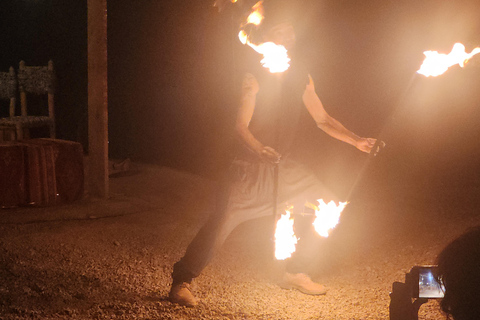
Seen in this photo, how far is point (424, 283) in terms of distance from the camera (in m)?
2.19

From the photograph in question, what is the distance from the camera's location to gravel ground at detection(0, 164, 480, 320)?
10.4 ft

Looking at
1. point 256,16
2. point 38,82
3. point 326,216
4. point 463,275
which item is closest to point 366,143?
point 326,216

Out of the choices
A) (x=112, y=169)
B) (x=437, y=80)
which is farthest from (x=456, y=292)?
(x=112, y=169)

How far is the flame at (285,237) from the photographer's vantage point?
3654 millimetres

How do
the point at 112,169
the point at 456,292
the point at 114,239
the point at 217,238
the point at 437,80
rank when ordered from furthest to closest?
1. the point at 112,169
2. the point at 437,80
3. the point at 114,239
4. the point at 217,238
5. the point at 456,292

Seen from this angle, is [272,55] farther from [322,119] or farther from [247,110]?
[322,119]

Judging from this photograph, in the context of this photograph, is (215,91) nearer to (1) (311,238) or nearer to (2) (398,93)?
(2) (398,93)

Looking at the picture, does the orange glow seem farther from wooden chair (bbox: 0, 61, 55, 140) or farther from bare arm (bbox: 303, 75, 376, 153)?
wooden chair (bbox: 0, 61, 55, 140)

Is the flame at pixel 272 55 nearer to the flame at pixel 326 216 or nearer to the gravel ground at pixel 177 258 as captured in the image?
the flame at pixel 326 216

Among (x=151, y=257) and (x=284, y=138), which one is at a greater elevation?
(x=284, y=138)

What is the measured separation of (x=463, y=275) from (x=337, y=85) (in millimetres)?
4111

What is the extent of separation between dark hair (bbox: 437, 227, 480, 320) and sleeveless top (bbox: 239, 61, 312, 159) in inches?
76.0

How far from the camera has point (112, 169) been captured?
7.46m

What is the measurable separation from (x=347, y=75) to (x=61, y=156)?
3396 millimetres
